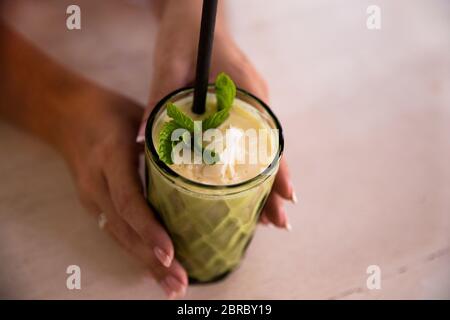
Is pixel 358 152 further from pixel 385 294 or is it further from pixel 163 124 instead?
pixel 163 124

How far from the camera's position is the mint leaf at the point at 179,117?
60 centimetres

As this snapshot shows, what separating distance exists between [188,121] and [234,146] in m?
0.06

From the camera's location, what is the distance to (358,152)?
0.92m

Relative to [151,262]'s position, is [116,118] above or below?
above

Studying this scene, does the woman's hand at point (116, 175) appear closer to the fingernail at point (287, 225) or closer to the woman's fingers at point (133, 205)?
the woman's fingers at point (133, 205)

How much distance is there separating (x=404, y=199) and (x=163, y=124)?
0.44 meters

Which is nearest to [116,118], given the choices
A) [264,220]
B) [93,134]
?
[93,134]

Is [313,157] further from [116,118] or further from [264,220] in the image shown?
[116,118]

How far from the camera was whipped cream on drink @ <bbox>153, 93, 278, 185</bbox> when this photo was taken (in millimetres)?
609

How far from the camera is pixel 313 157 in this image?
0.90m

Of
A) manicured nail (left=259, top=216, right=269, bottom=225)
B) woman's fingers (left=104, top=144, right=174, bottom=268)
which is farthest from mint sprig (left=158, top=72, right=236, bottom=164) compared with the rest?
manicured nail (left=259, top=216, right=269, bottom=225)

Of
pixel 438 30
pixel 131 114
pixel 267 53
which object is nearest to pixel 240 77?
pixel 131 114
